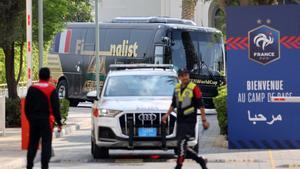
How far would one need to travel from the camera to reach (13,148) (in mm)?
21219

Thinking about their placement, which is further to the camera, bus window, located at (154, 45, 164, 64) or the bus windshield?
the bus windshield

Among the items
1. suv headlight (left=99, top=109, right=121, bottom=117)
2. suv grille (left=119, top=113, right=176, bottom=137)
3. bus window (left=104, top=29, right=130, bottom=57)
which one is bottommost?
suv grille (left=119, top=113, right=176, bottom=137)

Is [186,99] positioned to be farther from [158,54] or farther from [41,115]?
[158,54]

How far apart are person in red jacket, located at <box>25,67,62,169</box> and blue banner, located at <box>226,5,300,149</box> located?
6.01 metres

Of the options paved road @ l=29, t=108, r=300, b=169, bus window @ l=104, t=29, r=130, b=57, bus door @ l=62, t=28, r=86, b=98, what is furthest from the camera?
bus door @ l=62, t=28, r=86, b=98

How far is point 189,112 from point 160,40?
24.1m

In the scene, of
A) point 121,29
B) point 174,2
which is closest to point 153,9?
point 174,2

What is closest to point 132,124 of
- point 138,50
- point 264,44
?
point 264,44

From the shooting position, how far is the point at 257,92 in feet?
65.8

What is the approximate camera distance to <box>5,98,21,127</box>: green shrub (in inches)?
1115

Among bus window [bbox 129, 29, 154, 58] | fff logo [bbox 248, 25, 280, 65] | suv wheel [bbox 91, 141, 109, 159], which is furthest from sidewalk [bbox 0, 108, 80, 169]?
bus window [bbox 129, 29, 154, 58]

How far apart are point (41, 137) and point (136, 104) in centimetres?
409

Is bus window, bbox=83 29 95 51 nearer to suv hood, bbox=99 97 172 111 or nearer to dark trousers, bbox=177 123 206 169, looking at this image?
suv hood, bbox=99 97 172 111

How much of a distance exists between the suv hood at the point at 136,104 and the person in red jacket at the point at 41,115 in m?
3.64
